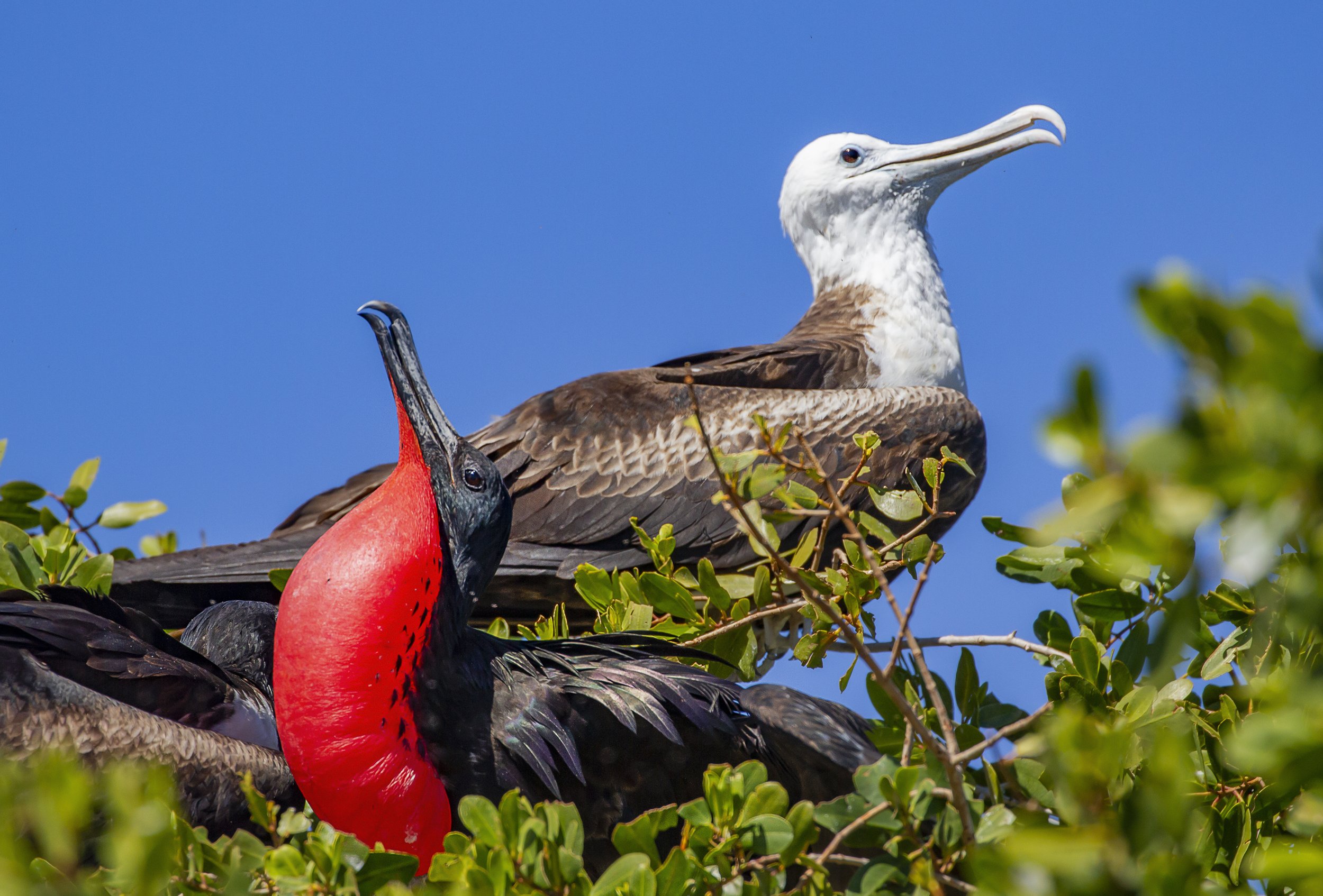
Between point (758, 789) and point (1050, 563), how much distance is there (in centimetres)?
72

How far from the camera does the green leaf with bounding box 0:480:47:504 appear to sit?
3881mm

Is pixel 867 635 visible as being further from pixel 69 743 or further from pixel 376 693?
pixel 69 743

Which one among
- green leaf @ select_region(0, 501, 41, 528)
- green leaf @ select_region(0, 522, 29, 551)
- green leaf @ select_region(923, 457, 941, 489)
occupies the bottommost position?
green leaf @ select_region(923, 457, 941, 489)

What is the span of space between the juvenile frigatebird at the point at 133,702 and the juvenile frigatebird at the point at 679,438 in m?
1.64

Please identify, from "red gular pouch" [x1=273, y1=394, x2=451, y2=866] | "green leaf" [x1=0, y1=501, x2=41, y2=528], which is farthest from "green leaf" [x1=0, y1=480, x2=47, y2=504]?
"red gular pouch" [x1=273, y1=394, x2=451, y2=866]

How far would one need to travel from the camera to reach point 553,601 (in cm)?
507

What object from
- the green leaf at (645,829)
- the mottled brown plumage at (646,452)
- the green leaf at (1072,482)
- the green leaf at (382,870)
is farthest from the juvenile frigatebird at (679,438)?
the green leaf at (645,829)

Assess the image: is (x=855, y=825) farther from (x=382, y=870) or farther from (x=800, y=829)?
(x=382, y=870)

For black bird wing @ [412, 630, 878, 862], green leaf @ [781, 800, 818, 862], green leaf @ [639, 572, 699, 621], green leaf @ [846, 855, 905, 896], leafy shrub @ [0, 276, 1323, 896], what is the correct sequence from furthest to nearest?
green leaf @ [639, 572, 699, 621], black bird wing @ [412, 630, 878, 862], green leaf @ [781, 800, 818, 862], green leaf @ [846, 855, 905, 896], leafy shrub @ [0, 276, 1323, 896]

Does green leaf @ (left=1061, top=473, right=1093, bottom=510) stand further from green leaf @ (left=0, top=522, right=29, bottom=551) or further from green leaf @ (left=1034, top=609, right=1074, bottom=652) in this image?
green leaf @ (left=0, top=522, right=29, bottom=551)

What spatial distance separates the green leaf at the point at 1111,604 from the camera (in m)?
2.18

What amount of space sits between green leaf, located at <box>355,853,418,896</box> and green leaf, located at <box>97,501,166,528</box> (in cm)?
233

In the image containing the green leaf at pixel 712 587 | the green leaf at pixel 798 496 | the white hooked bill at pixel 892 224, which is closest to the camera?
the green leaf at pixel 798 496

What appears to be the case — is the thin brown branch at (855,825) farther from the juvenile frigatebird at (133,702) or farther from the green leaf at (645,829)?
the juvenile frigatebird at (133,702)
